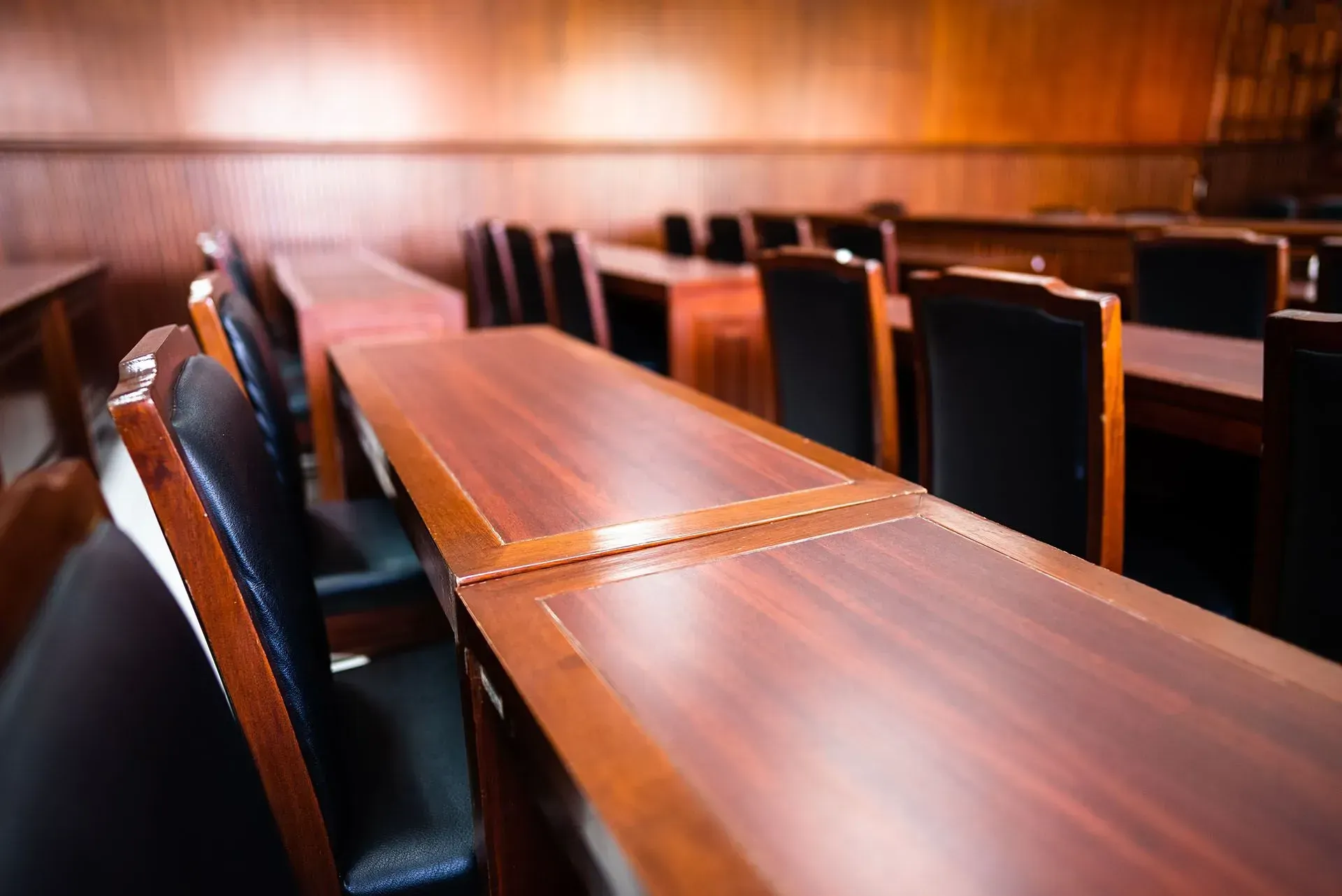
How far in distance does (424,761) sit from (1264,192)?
843cm

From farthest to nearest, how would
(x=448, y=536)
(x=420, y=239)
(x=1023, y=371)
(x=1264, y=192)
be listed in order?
(x=1264, y=192) → (x=420, y=239) → (x=1023, y=371) → (x=448, y=536)

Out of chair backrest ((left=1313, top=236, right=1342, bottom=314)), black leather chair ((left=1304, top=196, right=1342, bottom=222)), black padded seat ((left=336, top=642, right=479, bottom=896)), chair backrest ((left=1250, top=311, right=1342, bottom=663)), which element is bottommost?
black padded seat ((left=336, top=642, right=479, bottom=896))

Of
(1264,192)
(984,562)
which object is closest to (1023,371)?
(984,562)

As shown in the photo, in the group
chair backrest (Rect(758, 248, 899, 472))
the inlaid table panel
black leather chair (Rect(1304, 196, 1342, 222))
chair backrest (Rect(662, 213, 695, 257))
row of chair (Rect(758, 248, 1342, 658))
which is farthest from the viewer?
black leather chair (Rect(1304, 196, 1342, 222))

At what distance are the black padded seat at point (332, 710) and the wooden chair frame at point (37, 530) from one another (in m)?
0.21

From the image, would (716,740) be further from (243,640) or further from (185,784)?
(243,640)

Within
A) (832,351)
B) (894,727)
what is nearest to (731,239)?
(832,351)

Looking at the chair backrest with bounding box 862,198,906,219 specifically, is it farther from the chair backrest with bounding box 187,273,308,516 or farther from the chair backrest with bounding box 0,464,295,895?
the chair backrest with bounding box 0,464,295,895

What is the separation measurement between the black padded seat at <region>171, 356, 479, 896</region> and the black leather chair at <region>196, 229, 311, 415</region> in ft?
4.56

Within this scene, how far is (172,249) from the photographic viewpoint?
4.42 m

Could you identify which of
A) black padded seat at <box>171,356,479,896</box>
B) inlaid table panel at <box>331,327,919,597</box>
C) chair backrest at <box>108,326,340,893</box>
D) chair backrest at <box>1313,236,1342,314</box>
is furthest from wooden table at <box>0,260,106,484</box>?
chair backrest at <box>1313,236,1342,314</box>

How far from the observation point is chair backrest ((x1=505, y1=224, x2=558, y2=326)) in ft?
10.5

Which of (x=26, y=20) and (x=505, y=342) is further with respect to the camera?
(x=26, y=20)

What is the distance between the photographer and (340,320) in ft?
7.47
